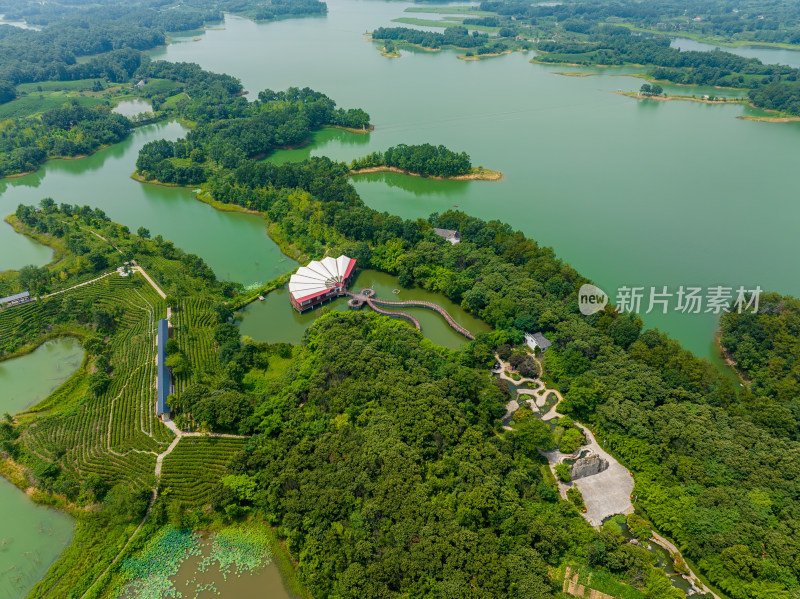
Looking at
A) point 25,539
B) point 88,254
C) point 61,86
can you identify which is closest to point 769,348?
point 25,539

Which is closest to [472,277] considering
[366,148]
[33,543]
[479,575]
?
[479,575]

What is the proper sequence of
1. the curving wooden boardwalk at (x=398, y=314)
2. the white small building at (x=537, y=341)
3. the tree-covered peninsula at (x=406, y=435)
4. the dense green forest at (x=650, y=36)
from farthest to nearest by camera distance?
the dense green forest at (x=650, y=36), the curving wooden boardwalk at (x=398, y=314), the white small building at (x=537, y=341), the tree-covered peninsula at (x=406, y=435)

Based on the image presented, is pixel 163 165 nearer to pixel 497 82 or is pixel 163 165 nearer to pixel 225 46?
pixel 497 82

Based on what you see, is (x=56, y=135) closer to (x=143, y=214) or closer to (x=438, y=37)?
(x=143, y=214)

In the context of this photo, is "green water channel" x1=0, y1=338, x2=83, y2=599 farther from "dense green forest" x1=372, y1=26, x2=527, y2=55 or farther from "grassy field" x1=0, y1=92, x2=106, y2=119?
"dense green forest" x1=372, y1=26, x2=527, y2=55

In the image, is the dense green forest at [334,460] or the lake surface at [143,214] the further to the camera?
the lake surface at [143,214]

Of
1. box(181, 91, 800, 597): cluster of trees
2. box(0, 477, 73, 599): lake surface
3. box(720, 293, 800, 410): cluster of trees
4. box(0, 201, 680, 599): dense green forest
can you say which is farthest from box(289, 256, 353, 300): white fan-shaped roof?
box(720, 293, 800, 410): cluster of trees

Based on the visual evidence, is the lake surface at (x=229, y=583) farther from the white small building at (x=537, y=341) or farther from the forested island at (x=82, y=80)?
the forested island at (x=82, y=80)

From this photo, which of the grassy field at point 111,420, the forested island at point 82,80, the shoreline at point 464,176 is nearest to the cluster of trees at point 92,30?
the forested island at point 82,80
